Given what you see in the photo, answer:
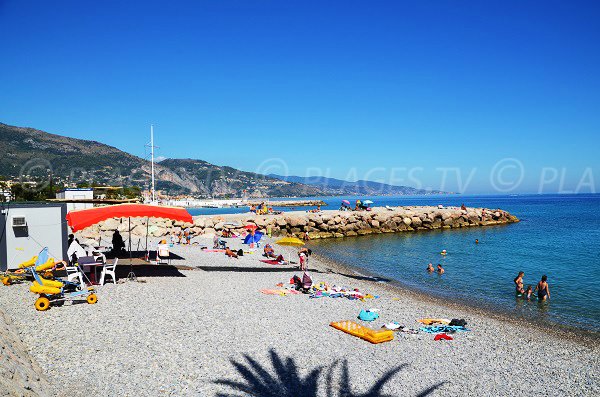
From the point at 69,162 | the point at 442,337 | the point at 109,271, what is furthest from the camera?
the point at 69,162

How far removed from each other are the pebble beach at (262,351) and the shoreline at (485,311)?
36 cm

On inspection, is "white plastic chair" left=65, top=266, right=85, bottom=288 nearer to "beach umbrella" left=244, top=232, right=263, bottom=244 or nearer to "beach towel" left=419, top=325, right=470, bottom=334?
"beach towel" left=419, top=325, right=470, bottom=334

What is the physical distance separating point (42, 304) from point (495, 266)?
22.8m

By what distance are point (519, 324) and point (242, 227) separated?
25.6 m

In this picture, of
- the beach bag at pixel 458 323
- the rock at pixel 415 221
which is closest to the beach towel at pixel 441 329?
the beach bag at pixel 458 323

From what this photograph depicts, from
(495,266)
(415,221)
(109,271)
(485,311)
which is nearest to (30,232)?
(109,271)

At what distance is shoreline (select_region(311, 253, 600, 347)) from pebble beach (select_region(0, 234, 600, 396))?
1.18ft

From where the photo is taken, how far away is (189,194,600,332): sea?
15.2 m

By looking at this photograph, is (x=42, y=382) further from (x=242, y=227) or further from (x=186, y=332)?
(x=242, y=227)

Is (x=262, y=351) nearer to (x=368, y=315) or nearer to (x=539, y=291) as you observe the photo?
(x=368, y=315)

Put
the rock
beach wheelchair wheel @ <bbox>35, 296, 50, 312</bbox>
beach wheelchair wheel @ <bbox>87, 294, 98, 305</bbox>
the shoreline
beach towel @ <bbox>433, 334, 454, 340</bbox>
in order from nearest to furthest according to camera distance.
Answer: beach wheelchair wheel @ <bbox>35, 296, 50, 312</bbox> → beach towel @ <bbox>433, 334, 454, 340</bbox> → beach wheelchair wheel @ <bbox>87, 294, 98, 305</bbox> → the shoreline → the rock

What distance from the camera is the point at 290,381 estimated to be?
702 centimetres

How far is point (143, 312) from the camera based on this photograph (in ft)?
32.9

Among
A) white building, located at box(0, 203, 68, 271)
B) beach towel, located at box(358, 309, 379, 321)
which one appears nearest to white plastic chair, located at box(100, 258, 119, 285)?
white building, located at box(0, 203, 68, 271)
